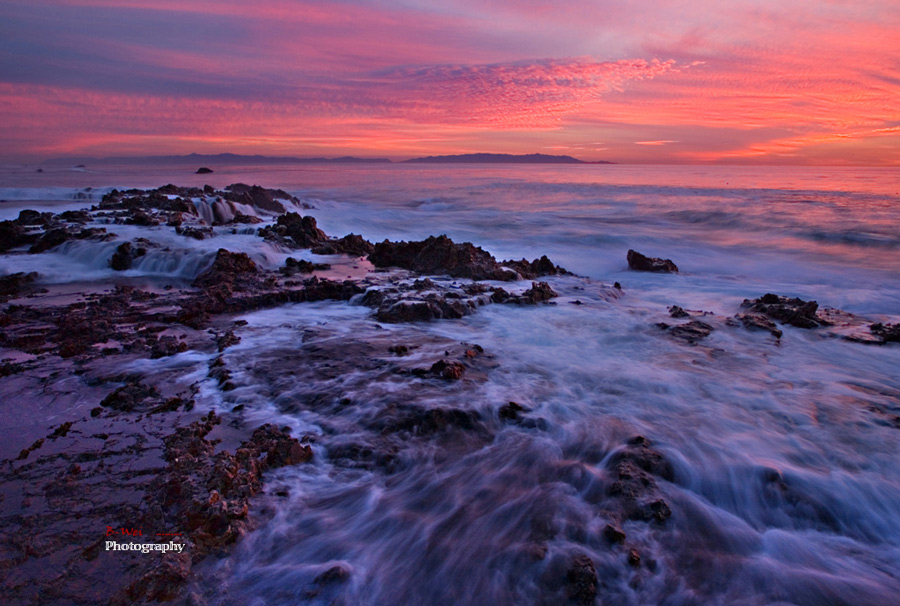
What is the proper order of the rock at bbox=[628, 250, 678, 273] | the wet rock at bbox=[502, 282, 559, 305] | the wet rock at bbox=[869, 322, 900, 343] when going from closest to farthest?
the wet rock at bbox=[869, 322, 900, 343] < the wet rock at bbox=[502, 282, 559, 305] < the rock at bbox=[628, 250, 678, 273]

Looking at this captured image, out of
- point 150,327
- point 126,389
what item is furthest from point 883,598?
point 150,327

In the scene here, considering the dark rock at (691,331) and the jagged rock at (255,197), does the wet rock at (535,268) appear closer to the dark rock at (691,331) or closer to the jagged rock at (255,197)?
the dark rock at (691,331)

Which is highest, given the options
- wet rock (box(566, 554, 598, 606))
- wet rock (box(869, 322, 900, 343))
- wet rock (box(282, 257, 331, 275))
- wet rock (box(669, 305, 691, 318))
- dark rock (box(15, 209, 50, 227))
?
dark rock (box(15, 209, 50, 227))

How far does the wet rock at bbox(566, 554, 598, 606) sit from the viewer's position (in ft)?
8.46

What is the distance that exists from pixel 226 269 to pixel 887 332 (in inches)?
404

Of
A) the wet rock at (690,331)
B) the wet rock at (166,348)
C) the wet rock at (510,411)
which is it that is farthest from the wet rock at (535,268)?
the wet rock at (166,348)

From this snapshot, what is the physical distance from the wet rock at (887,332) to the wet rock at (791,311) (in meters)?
0.58

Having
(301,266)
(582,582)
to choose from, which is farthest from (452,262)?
(582,582)

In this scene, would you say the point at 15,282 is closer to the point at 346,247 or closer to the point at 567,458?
the point at 346,247

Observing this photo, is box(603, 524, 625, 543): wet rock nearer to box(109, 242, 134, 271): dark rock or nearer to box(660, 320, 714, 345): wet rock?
box(660, 320, 714, 345): wet rock

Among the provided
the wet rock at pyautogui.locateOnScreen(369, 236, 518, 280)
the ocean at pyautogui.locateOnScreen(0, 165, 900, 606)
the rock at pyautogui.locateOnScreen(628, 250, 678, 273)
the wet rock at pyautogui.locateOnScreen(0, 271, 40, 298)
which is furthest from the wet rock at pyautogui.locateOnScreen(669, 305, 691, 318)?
the wet rock at pyautogui.locateOnScreen(0, 271, 40, 298)

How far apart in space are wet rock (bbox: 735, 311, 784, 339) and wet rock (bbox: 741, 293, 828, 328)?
10.9 inches

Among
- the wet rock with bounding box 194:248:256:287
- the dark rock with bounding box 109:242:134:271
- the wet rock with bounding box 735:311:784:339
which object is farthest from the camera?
the dark rock with bounding box 109:242:134:271

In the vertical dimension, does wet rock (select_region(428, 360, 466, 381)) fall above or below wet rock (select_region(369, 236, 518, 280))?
below
